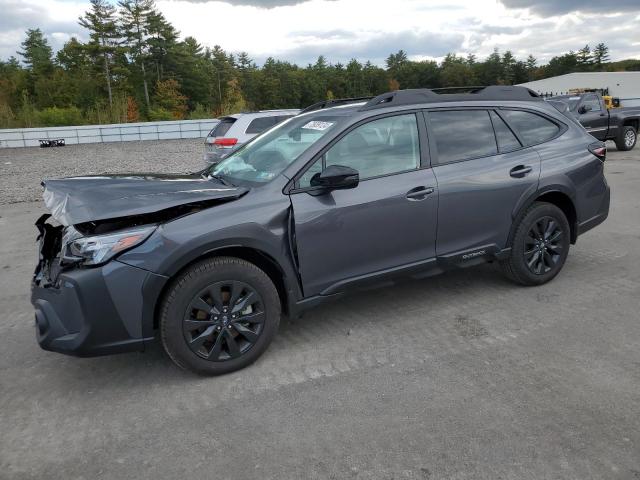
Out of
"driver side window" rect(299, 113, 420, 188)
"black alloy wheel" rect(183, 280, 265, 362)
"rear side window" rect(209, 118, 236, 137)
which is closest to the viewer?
"black alloy wheel" rect(183, 280, 265, 362)

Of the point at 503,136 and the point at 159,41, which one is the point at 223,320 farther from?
the point at 159,41

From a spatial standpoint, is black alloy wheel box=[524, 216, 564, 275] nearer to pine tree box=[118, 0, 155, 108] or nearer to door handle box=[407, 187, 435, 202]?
door handle box=[407, 187, 435, 202]

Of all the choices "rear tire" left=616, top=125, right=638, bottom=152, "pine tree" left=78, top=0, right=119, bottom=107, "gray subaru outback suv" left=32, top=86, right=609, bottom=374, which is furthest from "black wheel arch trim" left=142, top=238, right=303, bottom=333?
"pine tree" left=78, top=0, right=119, bottom=107

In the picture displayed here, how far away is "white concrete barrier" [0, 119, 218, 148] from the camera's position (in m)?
30.6

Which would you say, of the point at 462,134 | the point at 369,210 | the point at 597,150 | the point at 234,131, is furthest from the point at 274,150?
the point at 234,131

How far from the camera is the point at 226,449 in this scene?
109 inches

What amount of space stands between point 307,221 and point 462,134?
169 centimetres

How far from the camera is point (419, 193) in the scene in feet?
13.3

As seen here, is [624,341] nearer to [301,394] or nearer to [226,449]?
[301,394]

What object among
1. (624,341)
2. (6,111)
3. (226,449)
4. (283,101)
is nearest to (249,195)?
(226,449)

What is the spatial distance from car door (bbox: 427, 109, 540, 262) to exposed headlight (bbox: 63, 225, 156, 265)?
7.44 feet

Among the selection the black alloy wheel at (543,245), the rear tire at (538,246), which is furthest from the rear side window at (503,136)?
the black alloy wheel at (543,245)

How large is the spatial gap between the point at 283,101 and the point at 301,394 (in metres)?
108

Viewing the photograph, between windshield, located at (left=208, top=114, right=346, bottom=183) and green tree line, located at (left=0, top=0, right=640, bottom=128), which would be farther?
green tree line, located at (left=0, top=0, right=640, bottom=128)
